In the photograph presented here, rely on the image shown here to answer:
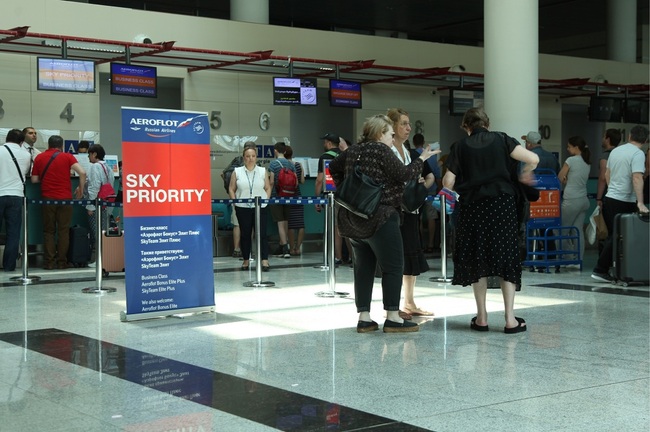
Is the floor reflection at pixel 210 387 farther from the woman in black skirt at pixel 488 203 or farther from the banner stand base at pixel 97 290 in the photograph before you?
the banner stand base at pixel 97 290

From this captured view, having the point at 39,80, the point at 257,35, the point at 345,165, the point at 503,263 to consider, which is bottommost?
the point at 503,263

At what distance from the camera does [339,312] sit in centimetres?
821

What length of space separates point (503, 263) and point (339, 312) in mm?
1924

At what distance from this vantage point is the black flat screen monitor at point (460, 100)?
19.5 m

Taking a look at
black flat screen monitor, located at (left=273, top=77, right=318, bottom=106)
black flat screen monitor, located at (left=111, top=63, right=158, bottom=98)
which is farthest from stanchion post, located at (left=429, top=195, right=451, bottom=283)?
black flat screen monitor, located at (left=273, top=77, right=318, bottom=106)

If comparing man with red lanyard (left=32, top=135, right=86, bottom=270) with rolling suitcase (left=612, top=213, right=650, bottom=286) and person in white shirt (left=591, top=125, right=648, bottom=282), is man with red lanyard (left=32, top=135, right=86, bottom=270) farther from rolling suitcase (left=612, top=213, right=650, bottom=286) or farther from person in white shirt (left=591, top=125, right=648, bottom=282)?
rolling suitcase (left=612, top=213, right=650, bottom=286)

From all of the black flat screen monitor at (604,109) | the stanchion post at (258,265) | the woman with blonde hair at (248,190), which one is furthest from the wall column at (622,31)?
the stanchion post at (258,265)

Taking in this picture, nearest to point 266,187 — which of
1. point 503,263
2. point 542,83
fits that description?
point 503,263

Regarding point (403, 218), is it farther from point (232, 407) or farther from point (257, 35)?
point (257, 35)

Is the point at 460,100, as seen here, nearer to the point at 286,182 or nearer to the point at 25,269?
the point at 286,182

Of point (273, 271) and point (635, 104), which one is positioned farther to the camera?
point (635, 104)

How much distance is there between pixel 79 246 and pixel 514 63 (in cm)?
661

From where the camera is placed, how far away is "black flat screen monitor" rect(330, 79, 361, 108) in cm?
1795

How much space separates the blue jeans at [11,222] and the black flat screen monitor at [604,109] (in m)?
13.9
